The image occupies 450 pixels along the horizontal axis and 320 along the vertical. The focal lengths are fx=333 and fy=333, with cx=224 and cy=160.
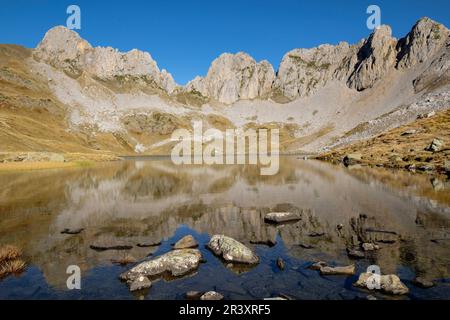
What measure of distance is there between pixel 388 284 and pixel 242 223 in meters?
18.6

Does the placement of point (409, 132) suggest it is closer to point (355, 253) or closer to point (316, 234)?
point (316, 234)

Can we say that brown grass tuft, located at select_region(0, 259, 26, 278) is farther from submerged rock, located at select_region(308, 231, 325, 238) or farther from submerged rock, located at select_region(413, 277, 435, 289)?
submerged rock, located at select_region(413, 277, 435, 289)

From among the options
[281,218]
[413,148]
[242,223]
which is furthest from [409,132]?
[242,223]

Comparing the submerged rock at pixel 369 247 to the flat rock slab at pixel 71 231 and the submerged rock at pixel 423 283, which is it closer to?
the submerged rock at pixel 423 283

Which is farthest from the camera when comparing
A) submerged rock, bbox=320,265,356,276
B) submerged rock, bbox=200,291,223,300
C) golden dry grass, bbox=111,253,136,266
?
golden dry grass, bbox=111,253,136,266

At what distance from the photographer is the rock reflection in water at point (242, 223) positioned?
71.5 feet

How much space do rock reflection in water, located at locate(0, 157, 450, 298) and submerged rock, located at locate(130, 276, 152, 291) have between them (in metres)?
0.48

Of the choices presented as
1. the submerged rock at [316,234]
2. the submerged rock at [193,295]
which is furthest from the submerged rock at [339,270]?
the submerged rock at [316,234]

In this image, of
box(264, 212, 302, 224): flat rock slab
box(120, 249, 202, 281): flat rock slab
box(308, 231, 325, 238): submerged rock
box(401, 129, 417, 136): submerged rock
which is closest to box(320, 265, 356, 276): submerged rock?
box(120, 249, 202, 281): flat rock slab

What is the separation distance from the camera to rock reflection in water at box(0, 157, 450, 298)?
71.5 feet

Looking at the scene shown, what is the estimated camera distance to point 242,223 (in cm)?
3416

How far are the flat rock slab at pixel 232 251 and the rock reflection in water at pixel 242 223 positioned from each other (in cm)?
83
